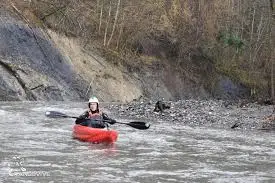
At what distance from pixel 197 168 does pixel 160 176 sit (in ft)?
3.86

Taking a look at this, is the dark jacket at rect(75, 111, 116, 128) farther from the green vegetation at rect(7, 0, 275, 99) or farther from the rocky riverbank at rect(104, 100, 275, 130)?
the green vegetation at rect(7, 0, 275, 99)

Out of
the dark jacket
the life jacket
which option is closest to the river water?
the dark jacket

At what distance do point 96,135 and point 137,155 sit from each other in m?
1.83

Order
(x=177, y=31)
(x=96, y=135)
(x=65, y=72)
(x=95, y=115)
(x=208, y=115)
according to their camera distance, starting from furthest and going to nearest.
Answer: (x=177, y=31), (x=65, y=72), (x=208, y=115), (x=95, y=115), (x=96, y=135)

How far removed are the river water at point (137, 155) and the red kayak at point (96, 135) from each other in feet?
0.84

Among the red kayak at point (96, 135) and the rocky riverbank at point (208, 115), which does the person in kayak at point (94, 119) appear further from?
the rocky riverbank at point (208, 115)

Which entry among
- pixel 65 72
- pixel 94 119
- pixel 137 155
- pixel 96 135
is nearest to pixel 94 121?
pixel 94 119

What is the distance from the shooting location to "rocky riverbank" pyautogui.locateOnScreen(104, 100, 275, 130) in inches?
709

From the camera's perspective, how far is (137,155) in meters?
11.6

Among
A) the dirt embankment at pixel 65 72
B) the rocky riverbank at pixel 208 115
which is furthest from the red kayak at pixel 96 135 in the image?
the dirt embankment at pixel 65 72

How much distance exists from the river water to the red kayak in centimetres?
26

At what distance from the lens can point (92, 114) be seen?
14148 millimetres

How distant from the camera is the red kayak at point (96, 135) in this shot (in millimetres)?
12938

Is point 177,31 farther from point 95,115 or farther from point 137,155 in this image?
point 137,155
